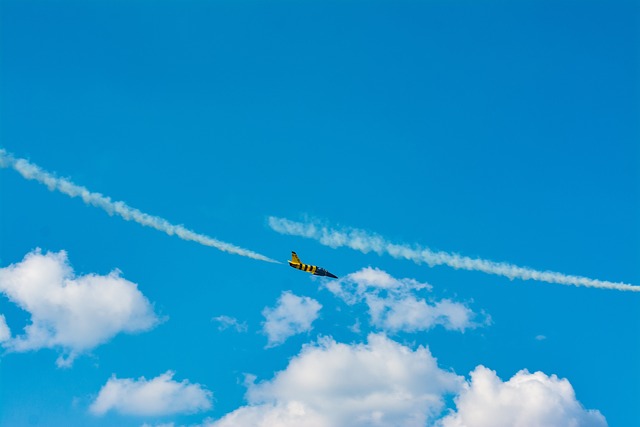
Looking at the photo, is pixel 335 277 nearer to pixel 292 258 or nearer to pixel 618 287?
pixel 292 258

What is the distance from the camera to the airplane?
5901 inches

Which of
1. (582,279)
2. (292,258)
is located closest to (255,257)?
(292,258)

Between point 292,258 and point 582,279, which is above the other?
point 292,258

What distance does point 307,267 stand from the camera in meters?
153

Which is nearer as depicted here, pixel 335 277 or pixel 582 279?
pixel 582 279

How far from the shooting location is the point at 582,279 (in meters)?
133

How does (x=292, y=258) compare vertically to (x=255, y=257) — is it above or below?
above

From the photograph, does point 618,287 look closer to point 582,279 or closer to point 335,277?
point 582,279

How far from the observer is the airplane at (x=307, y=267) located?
150 meters

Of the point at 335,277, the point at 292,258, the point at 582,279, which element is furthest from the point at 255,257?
the point at 582,279

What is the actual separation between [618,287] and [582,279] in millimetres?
7875

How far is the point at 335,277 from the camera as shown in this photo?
162m

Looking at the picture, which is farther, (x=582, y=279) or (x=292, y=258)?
(x=292, y=258)

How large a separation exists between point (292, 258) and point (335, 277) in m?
14.9
